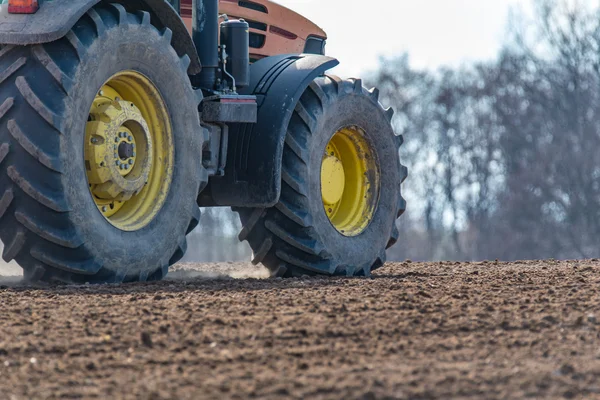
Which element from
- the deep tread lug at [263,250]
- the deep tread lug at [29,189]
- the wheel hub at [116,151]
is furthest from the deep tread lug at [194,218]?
the deep tread lug at [29,189]

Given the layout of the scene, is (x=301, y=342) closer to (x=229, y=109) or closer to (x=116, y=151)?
(x=116, y=151)

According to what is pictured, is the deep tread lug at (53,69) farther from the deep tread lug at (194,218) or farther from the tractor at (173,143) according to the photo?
the deep tread lug at (194,218)

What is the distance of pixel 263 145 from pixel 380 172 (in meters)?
1.60

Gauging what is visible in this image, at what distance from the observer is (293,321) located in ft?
14.4

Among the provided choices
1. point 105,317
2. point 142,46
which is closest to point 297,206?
point 142,46

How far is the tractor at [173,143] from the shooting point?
18.0ft

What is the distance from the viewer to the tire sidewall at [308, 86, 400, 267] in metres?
7.27

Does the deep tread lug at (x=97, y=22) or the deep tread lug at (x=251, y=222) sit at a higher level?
the deep tread lug at (x=97, y=22)

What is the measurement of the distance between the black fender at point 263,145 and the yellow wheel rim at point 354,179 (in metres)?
1.03

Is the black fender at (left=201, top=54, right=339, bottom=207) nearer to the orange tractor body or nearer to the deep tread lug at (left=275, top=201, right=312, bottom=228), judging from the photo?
the deep tread lug at (left=275, top=201, right=312, bottom=228)

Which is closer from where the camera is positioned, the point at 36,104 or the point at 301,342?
the point at 301,342

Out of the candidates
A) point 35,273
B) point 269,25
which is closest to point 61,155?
point 35,273

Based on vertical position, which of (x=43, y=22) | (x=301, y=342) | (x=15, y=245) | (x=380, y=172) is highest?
(x=43, y=22)

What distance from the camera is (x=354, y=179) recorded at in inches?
323
